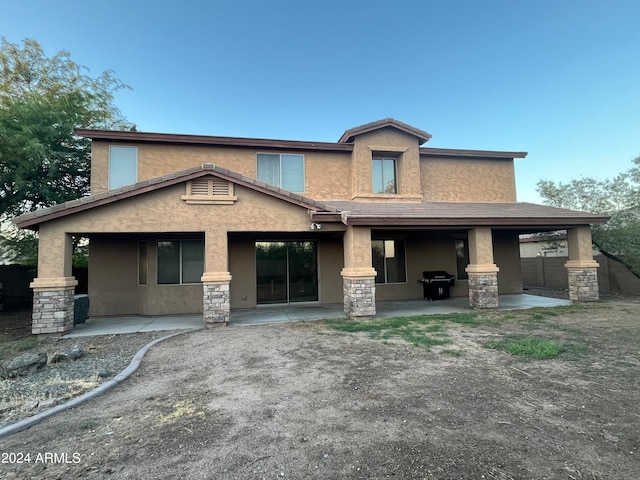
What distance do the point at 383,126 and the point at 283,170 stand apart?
438 centimetres

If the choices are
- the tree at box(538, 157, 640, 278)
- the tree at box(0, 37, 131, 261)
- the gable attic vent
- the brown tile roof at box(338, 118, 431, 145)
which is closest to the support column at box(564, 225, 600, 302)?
the tree at box(538, 157, 640, 278)

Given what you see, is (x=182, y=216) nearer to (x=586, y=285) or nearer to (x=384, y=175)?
(x=384, y=175)

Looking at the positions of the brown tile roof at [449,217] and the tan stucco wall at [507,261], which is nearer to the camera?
the brown tile roof at [449,217]

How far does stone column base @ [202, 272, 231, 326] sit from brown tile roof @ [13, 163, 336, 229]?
2.71 m

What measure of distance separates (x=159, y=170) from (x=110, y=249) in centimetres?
324

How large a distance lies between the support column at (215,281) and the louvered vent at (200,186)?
118cm

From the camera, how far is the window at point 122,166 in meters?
10.8

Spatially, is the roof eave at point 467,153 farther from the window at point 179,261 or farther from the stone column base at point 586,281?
the window at point 179,261

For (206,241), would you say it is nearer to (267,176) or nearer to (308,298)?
(267,176)

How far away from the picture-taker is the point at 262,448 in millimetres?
2898

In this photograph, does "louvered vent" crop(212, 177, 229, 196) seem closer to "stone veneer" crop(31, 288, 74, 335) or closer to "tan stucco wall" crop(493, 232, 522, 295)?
"stone veneer" crop(31, 288, 74, 335)

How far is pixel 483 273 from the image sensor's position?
1009cm

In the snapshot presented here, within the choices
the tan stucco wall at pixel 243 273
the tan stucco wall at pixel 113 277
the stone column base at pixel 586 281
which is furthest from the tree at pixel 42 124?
the stone column base at pixel 586 281

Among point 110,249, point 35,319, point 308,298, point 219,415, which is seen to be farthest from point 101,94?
point 219,415
